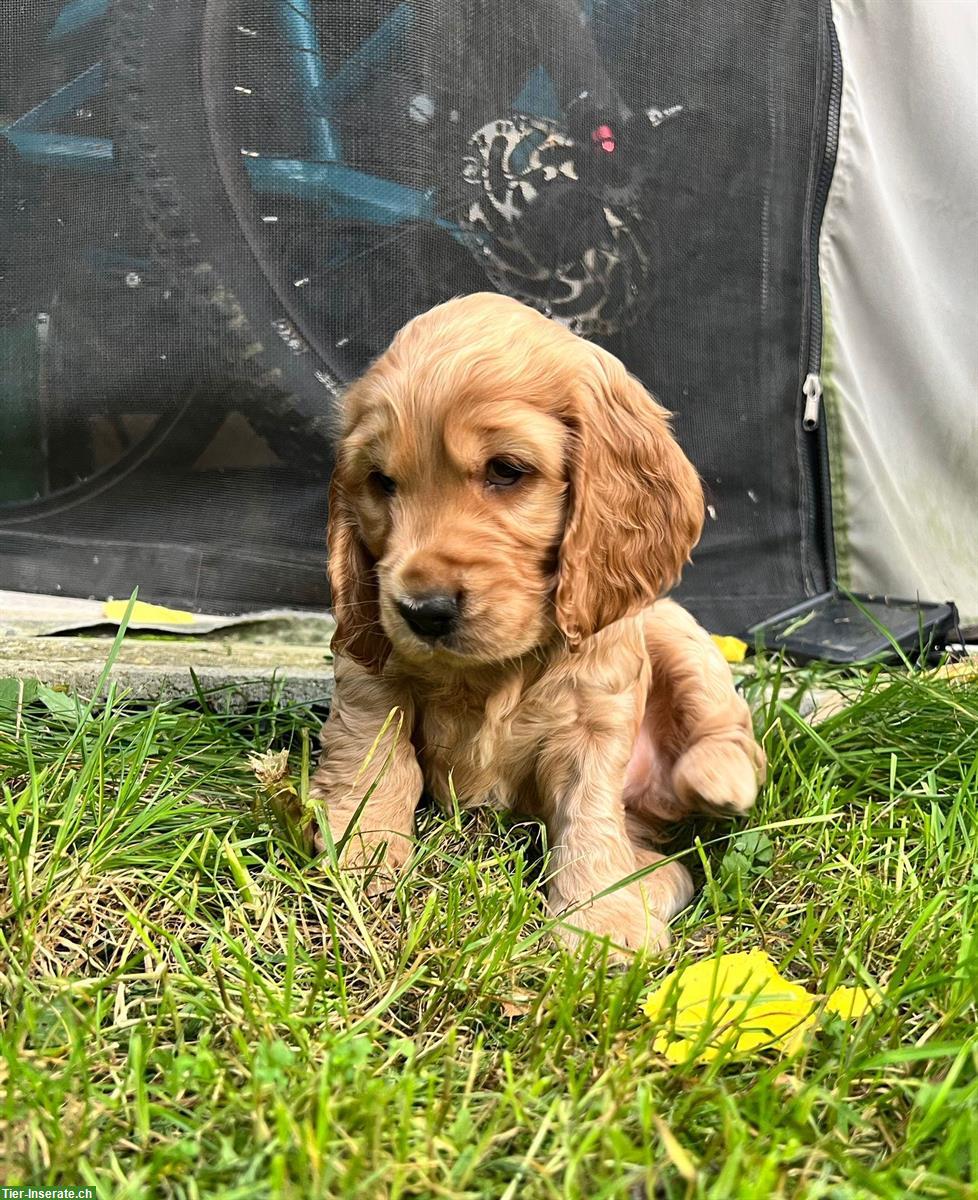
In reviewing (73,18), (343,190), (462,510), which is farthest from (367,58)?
(462,510)

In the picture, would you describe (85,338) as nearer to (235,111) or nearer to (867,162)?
(235,111)

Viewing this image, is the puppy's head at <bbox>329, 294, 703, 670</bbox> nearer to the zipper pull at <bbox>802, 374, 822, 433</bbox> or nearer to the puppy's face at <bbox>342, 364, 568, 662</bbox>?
the puppy's face at <bbox>342, 364, 568, 662</bbox>

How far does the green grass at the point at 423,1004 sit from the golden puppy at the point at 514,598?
4.8 inches

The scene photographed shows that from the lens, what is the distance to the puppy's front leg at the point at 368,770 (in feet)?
7.38

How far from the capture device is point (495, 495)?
7.18ft

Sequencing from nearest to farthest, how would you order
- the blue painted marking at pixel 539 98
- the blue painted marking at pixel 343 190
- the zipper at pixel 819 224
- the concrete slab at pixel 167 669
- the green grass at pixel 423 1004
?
the green grass at pixel 423 1004 < the concrete slab at pixel 167 669 < the blue painted marking at pixel 343 190 < the blue painted marking at pixel 539 98 < the zipper at pixel 819 224

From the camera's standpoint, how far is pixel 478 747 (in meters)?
2.36

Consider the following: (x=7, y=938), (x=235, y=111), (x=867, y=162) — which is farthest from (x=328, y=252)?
(x=7, y=938)

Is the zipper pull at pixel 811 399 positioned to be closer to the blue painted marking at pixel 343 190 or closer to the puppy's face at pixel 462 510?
the blue painted marking at pixel 343 190

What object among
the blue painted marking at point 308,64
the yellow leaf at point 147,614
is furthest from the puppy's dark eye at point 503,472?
the blue painted marking at point 308,64

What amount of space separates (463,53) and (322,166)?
1.91 ft

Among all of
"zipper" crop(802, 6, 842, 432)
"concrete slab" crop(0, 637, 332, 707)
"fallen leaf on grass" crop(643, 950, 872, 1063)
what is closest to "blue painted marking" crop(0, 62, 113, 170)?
"concrete slab" crop(0, 637, 332, 707)

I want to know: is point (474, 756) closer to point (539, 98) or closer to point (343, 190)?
point (343, 190)

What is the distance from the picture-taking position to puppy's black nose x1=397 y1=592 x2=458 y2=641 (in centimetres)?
204
